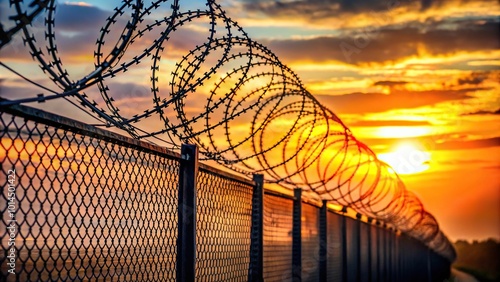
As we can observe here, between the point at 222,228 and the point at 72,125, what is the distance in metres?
2.72

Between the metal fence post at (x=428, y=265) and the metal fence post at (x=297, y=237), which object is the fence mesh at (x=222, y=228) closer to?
the metal fence post at (x=297, y=237)

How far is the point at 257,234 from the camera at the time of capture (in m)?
7.39

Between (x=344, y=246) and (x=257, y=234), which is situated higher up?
(x=344, y=246)

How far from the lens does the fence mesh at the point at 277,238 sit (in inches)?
309

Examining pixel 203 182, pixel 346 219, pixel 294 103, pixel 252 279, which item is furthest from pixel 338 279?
pixel 203 182

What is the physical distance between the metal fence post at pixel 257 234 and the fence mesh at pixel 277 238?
0.98ft

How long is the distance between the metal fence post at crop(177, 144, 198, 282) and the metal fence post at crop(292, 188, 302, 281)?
13.3 ft

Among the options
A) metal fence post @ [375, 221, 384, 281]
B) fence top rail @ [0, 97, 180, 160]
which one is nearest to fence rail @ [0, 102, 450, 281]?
fence top rail @ [0, 97, 180, 160]

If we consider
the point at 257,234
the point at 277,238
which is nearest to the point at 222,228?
the point at 257,234

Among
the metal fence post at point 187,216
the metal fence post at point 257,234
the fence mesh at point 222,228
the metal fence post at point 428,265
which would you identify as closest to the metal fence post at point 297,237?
the metal fence post at point 257,234

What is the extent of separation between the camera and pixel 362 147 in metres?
12.6

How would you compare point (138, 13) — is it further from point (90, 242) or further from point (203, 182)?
point (203, 182)

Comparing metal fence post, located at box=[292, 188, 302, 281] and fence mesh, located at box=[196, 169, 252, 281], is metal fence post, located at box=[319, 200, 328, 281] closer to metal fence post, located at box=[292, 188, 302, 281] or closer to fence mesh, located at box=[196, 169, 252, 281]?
metal fence post, located at box=[292, 188, 302, 281]

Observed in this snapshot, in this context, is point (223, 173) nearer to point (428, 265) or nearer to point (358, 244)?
point (358, 244)
